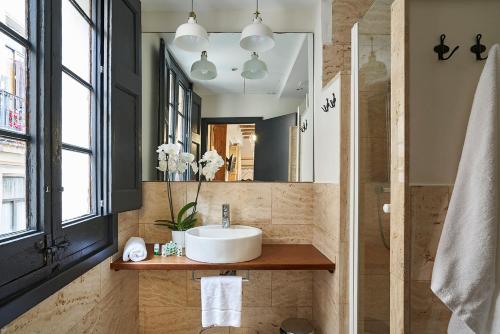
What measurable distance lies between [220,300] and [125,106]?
121cm

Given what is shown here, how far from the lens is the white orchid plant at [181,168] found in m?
1.82

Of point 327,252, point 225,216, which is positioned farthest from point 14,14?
point 327,252

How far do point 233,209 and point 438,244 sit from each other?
4.12ft

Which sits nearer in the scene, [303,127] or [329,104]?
[329,104]

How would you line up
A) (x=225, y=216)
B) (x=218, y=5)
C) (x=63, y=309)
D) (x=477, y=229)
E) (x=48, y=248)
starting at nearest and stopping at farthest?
(x=477, y=229), (x=48, y=248), (x=63, y=309), (x=225, y=216), (x=218, y=5)

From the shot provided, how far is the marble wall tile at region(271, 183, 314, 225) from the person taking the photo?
1934 mm

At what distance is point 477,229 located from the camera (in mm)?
804

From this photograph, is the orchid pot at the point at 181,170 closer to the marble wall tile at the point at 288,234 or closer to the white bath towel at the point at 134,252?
the white bath towel at the point at 134,252

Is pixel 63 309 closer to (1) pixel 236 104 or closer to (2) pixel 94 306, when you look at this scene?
(2) pixel 94 306

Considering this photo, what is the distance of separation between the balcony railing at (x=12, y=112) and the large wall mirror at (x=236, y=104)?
960mm

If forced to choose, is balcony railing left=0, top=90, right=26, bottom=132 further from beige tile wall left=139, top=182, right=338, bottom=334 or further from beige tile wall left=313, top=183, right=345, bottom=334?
beige tile wall left=313, top=183, right=345, bottom=334

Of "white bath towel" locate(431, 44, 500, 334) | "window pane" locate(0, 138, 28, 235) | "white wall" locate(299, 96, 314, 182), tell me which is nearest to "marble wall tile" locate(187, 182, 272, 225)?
"white wall" locate(299, 96, 314, 182)

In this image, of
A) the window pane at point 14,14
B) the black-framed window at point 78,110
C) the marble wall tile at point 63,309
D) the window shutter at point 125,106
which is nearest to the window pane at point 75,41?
the black-framed window at point 78,110

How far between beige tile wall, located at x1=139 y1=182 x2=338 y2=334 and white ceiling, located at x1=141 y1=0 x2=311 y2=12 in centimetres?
119
